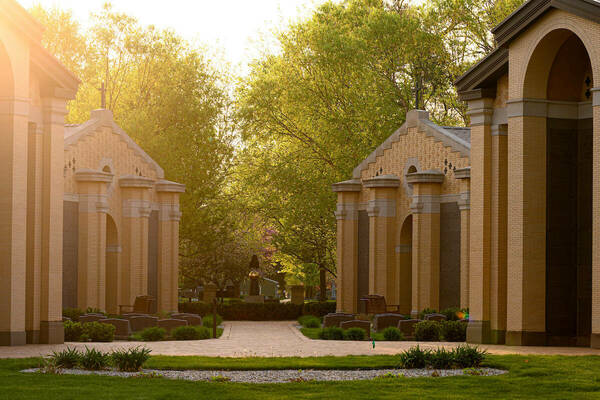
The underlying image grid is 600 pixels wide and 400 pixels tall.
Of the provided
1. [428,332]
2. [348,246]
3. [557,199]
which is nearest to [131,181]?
[348,246]

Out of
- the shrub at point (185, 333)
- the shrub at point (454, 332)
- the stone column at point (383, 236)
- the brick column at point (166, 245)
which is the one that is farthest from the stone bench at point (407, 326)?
the brick column at point (166, 245)

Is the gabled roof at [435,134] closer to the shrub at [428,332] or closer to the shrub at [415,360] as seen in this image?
the shrub at [428,332]

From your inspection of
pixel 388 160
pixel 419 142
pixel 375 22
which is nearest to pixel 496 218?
pixel 419 142

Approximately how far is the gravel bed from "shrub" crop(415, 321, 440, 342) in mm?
7543

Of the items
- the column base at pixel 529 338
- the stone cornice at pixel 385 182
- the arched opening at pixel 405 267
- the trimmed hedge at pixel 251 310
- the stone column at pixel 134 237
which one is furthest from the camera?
the trimmed hedge at pixel 251 310

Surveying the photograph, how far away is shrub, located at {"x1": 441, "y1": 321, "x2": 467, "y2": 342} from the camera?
73.7ft

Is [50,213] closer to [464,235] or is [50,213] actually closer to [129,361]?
[129,361]

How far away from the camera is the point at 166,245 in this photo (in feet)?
126

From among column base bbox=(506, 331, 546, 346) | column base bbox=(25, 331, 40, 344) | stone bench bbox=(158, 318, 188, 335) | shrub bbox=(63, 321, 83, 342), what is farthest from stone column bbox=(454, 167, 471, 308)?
column base bbox=(25, 331, 40, 344)

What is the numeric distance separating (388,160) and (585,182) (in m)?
15.9

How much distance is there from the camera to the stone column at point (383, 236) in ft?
114

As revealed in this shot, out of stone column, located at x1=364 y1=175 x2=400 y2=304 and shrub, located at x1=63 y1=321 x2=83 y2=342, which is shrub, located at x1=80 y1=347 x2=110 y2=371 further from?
stone column, located at x1=364 y1=175 x2=400 y2=304

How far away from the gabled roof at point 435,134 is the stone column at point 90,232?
36.5 feet

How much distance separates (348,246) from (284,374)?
76.6 feet
